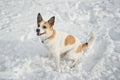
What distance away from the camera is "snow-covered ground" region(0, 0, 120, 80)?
5.02m

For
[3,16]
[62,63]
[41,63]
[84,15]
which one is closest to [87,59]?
[62,63]

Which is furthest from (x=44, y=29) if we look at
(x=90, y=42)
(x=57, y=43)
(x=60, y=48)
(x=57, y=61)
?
(x=90, y=42)

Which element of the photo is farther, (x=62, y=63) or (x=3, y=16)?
(x=3, y=16)

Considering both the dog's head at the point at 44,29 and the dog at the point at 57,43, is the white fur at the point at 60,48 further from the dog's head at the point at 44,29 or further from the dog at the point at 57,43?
the dog's head at the point at 44,29

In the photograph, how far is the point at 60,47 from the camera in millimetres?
4926

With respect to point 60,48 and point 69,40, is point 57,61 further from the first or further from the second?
point 69,40

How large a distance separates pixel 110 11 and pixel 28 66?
3311mm

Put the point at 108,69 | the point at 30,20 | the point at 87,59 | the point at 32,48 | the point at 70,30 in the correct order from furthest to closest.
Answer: the point at 30,20 → the point at 70,30 → the point at 32,48 → the point at 87,59 → the point at 108,69

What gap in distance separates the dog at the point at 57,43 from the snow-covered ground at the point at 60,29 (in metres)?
0.23

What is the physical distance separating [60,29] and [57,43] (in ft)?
6.36

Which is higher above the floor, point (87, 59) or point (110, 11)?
point (110, 11)

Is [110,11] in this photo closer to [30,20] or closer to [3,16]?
[30,20]

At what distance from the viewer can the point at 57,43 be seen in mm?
4789

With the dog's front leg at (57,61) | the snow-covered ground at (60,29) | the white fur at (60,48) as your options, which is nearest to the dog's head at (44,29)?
the white fur at (60,48)
